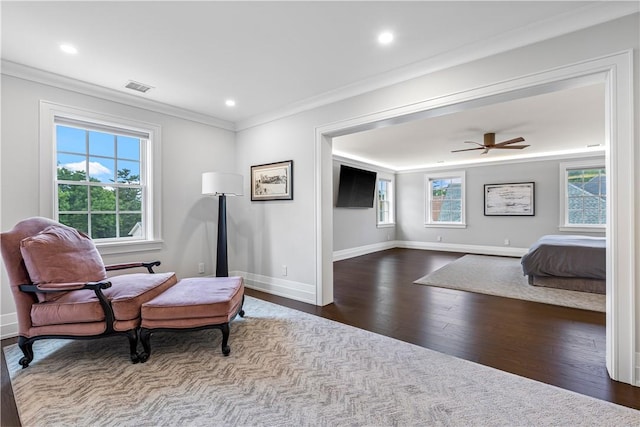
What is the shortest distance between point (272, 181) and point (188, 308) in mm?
2069

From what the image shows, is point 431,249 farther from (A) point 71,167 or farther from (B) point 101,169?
(A) point 71,167

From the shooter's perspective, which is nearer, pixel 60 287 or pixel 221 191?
pixel 60 287

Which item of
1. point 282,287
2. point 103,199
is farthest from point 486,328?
Result: point 103,199

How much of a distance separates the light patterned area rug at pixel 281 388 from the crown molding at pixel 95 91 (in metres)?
2.41

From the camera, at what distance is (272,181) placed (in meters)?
3.85

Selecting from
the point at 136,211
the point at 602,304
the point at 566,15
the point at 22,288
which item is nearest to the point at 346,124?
the point at 566,15

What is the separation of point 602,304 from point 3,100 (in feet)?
21.1

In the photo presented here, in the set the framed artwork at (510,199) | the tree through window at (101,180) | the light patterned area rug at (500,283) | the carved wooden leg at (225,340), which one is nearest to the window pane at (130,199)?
the tree through window at (101,180)

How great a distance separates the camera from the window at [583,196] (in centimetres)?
595

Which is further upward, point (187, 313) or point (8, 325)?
point (187, 313)

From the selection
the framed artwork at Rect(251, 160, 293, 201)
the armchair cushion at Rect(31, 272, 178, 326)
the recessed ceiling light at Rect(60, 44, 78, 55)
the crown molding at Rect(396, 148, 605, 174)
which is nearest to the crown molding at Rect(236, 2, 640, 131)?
the framed artwork at Rect(251, 160, 293, 201)

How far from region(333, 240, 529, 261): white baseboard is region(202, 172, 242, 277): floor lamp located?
10.4 ft

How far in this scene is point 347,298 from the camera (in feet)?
12.0

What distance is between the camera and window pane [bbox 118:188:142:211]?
335 cm
